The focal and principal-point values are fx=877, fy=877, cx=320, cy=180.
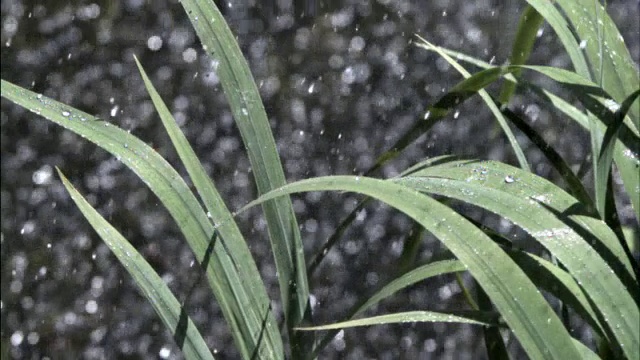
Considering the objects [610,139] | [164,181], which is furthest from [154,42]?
[610,139]

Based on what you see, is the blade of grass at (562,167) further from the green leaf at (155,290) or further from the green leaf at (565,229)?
the green leaf at (155,290)

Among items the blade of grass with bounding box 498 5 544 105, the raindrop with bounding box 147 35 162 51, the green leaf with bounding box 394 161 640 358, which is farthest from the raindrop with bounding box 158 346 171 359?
the green leaf with bounding box 394 161 640 358

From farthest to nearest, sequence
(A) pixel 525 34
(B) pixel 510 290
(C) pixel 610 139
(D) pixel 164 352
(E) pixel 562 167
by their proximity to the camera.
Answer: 1. (D) pixel 164 352
2. (A) pixel 525 34
3. (E) pixel 562 167
4. (C) pixel 610 139
5. (B) pixel 510 290

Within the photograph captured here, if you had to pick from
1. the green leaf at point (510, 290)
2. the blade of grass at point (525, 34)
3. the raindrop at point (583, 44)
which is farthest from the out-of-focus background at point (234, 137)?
the green leaf at point (510, 290)

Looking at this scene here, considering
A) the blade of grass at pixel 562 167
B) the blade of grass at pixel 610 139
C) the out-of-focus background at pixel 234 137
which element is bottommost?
the out-of-focus background at pixel 234 137

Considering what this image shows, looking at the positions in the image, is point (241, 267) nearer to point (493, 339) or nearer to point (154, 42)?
point (493, 339)

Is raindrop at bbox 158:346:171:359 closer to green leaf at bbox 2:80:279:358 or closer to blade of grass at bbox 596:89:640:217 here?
green leaf at bbox 2:80:279:358
